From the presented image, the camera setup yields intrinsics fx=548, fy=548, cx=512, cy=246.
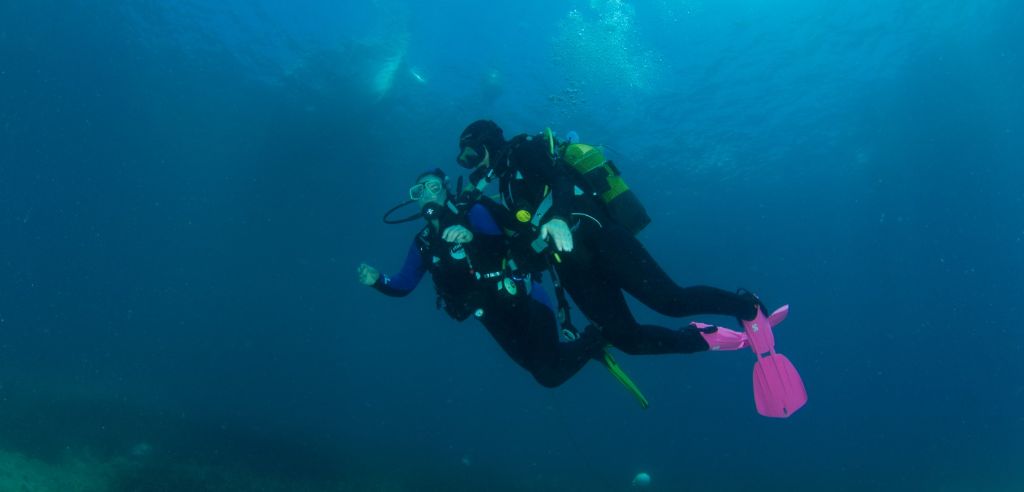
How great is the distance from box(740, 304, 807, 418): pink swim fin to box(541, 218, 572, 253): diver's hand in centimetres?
209

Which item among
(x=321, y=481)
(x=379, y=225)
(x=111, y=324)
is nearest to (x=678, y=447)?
(x=379, y=225)

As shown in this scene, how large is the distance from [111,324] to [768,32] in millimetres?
50833

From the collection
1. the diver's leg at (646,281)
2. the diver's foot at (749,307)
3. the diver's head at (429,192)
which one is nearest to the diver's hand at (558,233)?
the diver's leg at (646,281)

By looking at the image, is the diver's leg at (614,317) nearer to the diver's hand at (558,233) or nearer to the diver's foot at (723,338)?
the diver's foot at (723,338)

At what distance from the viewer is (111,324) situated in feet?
147

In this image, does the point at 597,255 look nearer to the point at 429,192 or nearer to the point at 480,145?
the point at 480,145

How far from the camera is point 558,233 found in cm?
417

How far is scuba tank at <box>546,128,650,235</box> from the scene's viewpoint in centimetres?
492

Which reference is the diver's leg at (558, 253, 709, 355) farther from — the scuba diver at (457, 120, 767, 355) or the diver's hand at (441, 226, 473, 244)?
the diver's hand at (441, 226, 473, 244)

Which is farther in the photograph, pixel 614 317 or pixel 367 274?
pixel 367 274

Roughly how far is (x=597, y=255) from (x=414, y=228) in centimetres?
2871

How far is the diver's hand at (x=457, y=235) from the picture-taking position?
4914 millimetres

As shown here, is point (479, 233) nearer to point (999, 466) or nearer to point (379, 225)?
point (379, 225)

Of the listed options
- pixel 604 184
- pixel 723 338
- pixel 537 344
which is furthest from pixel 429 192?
pixel 723 338
